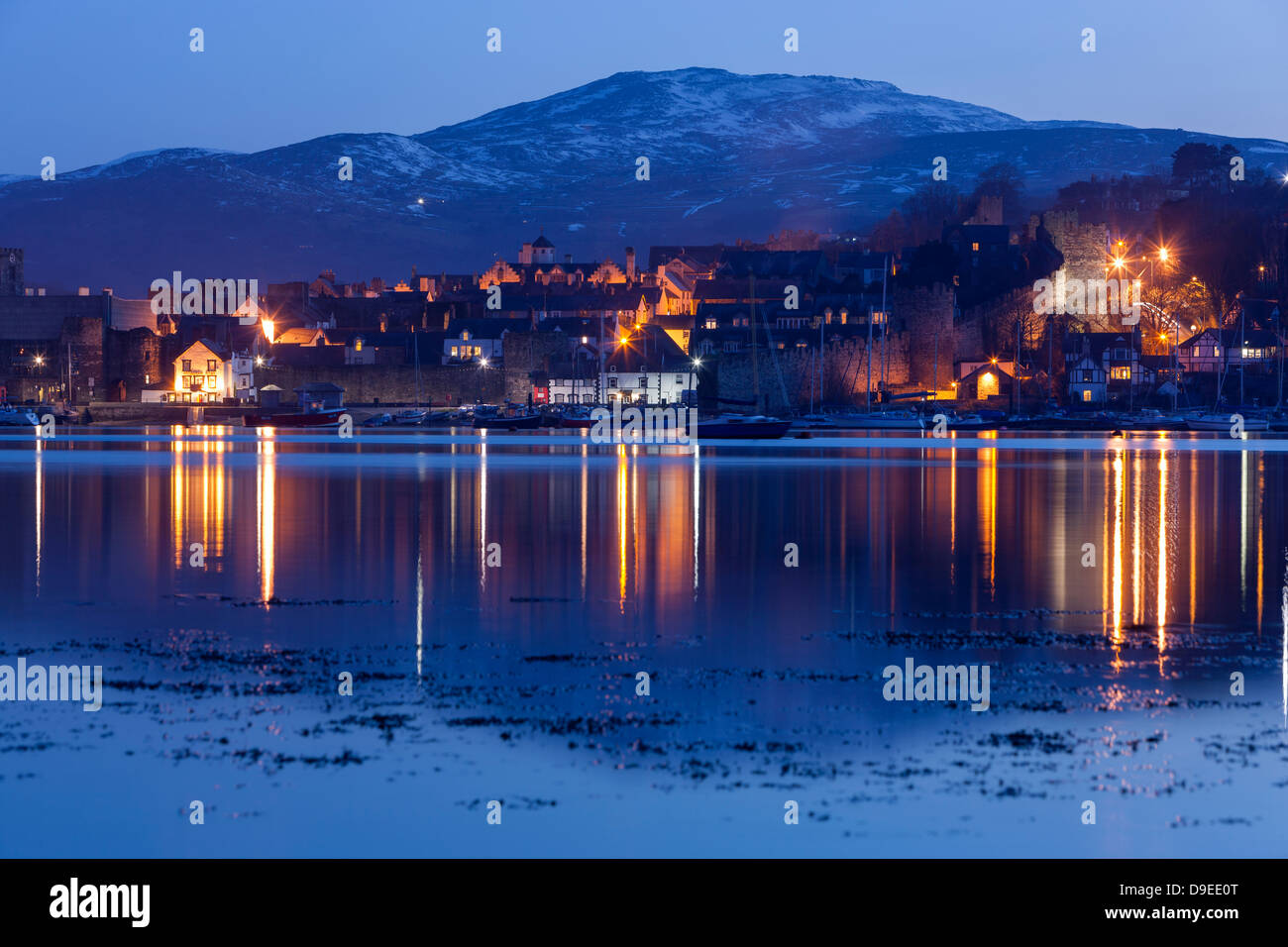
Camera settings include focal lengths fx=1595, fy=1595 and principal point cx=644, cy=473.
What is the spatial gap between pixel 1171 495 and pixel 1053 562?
38.8 ft

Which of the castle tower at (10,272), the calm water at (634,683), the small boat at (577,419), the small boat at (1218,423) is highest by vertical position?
the castle tower at (10,272)

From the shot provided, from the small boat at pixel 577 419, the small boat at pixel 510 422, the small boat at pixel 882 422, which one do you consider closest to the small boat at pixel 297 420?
the small boat at pixel 510 422

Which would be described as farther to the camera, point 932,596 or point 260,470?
point 260,470

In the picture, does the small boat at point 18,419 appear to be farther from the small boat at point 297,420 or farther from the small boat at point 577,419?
the small boat at point 577,419

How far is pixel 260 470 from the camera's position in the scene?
3675 centimetres

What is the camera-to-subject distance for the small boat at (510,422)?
77688 mm

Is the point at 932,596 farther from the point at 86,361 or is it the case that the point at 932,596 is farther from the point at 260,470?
the point at 86,361

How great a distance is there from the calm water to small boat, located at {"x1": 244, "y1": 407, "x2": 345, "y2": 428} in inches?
2371

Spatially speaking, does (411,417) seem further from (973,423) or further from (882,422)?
(973,423)

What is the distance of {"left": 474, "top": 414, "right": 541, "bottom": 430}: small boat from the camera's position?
77.7 metres

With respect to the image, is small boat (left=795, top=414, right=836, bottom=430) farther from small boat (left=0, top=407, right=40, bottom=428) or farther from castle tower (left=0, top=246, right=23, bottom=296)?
castle tower (left=0, top=246, right=23, bottom=296)

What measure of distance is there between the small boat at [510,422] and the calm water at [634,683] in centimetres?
5360
